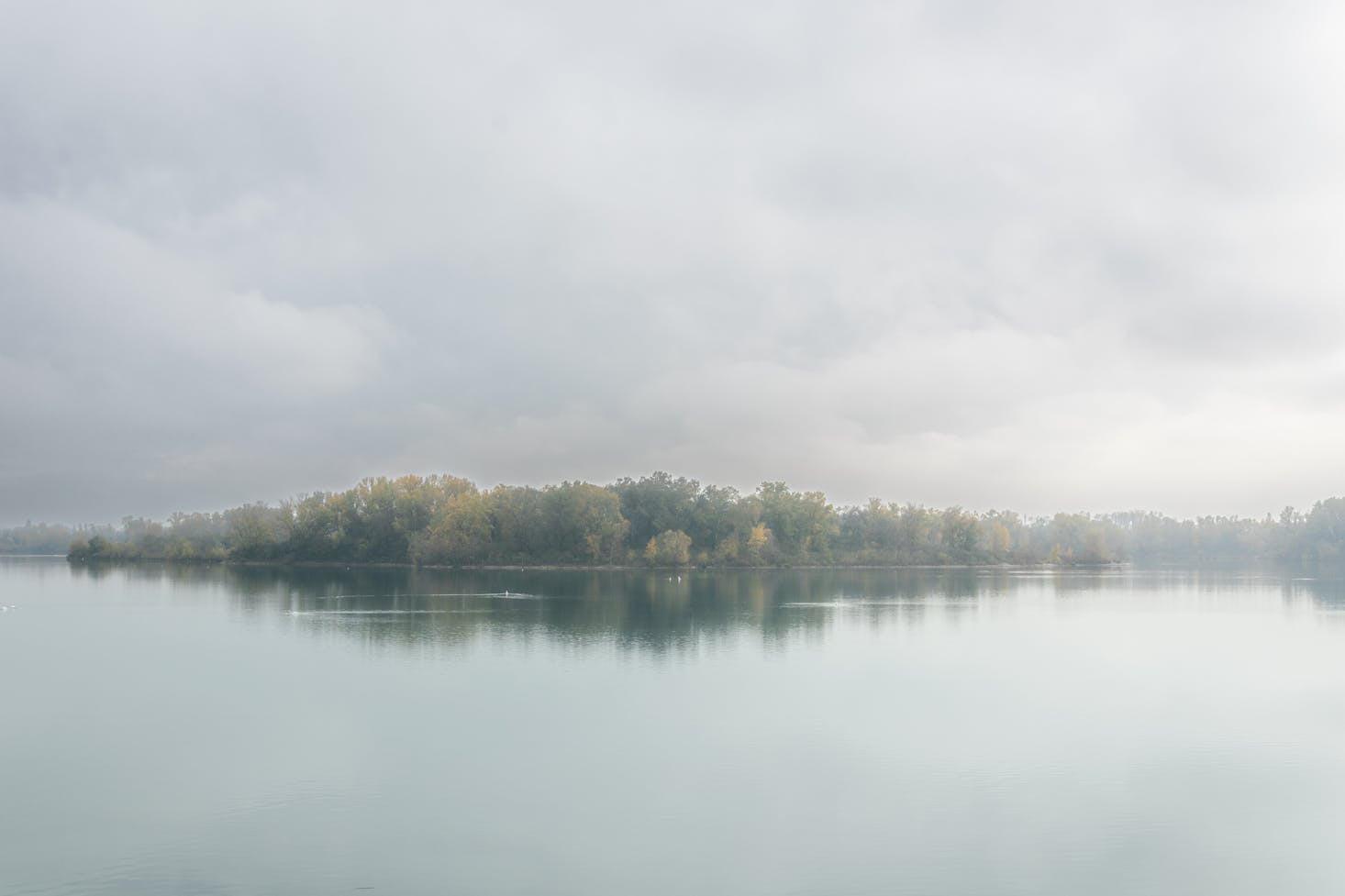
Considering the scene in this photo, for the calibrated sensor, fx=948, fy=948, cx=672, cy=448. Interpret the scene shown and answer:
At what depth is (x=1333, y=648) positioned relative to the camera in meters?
35.8

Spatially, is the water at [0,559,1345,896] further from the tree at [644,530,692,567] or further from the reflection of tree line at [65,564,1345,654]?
the tree at [644,530,692,567]

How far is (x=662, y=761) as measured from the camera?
1806cm

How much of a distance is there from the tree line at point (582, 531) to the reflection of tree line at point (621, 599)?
564 cm

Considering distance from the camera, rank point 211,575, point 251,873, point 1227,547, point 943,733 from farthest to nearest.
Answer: point 1227,547 < point 211,575 < point 943,733 < point 251,873

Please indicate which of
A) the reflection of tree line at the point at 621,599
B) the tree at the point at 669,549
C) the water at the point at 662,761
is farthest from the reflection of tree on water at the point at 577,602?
the tree at the point at 669,549

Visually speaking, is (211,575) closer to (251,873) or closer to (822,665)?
(822,665)

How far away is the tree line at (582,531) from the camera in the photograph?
104188 millimetres

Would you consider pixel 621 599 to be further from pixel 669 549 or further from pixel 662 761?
pixel 669 549

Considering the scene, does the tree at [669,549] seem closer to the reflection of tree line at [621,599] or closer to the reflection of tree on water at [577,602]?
the reflection of tree on water at [577,602]

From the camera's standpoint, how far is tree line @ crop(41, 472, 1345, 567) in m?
104

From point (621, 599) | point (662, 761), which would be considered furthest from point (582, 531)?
point (662, 761)

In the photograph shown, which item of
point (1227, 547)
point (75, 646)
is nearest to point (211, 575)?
point (75, 646)

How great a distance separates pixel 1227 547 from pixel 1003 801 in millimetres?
184893

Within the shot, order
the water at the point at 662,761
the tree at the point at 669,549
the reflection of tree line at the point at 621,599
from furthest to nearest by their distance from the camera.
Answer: the tree at the point at 669,549 < the reflection of tree line at the point at 621,599 < the water at the point at 662,761
